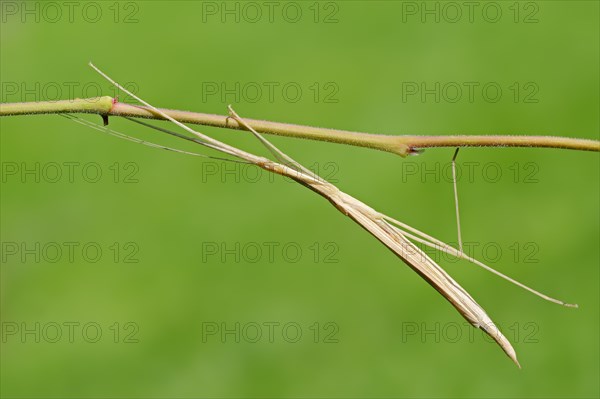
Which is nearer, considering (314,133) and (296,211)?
(314,133)

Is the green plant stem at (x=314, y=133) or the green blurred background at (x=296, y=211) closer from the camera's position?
the green plant stem at (x=314, y=133)

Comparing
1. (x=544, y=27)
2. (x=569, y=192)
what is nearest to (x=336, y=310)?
(x=569, y=192)

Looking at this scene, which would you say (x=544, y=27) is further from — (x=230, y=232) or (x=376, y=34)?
(x=230, y=232)

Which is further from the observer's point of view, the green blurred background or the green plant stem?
the green blurred background
